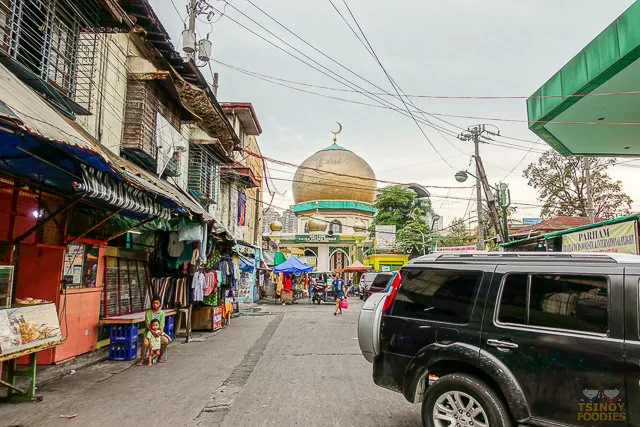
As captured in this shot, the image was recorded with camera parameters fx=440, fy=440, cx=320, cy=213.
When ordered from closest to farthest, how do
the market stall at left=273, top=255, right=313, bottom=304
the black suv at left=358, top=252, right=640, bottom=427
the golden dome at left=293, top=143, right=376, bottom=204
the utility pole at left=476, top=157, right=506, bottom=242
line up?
the black suv at left=358, top=252, right=640, bottom=427 → the utility pole at left=476, top=157, right=506, bottom=242 → the market stall at left=273, top=255, right=313, bottom=304 → the golden dome at left=293, top=143, right=376, bottom=204

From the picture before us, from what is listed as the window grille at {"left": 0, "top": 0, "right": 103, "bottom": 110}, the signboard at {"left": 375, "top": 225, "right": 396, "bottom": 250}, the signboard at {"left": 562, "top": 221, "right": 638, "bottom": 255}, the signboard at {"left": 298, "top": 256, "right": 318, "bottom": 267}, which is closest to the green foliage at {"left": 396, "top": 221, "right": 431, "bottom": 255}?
the signboard at {"left": 375, "top": 225, "right": 396, "bottom": 250}

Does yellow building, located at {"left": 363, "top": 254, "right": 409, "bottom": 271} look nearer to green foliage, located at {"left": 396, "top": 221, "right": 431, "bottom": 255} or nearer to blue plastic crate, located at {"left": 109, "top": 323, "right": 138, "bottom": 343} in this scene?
green foliage, located at {"left": 396, "top": 221, "right": 431, "bottom": 255}

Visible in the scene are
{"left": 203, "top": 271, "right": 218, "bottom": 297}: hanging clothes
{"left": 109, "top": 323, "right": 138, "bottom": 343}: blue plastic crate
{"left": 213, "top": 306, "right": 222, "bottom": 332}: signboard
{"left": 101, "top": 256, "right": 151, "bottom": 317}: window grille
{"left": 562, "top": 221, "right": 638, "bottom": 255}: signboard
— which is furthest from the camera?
{"left": 213, "top": 306, "right": 222, "bottom": 332}: signboard

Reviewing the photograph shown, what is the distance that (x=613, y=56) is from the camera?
799 cm

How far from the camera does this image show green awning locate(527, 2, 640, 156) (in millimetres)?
7887

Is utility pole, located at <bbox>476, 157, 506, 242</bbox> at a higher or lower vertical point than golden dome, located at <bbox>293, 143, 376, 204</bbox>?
lower

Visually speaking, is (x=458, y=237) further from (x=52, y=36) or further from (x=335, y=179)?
(x=52, y=36)

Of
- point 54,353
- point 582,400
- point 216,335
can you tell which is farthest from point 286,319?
point 582,400

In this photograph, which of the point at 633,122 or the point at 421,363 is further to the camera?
the point at 633,122

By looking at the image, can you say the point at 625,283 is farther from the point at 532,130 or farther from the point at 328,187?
the point at 328,187

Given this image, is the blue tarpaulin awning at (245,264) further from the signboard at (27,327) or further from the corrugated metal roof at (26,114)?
the corrugated metal roof at (26,114)

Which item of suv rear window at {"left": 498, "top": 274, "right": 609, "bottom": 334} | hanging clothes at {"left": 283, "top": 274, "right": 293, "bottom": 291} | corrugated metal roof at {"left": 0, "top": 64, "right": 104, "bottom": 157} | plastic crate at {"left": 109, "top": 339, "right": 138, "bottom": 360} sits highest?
corrugated metal roof at {"left": 0, "top": 64, "right": 104, "bottom": 157}

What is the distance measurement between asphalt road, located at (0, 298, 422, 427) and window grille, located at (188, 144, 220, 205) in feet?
22.5

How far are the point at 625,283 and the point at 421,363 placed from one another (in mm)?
1885
